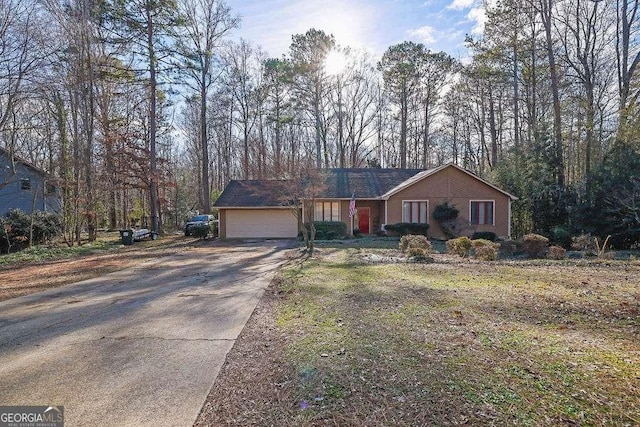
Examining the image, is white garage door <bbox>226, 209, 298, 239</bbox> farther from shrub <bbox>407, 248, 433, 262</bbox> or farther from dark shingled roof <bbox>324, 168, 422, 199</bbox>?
shrub <bbox>407, 248, 433, 262</bbox>

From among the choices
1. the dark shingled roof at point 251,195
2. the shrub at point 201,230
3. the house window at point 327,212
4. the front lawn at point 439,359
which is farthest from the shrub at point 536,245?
the shrub at point 201,230

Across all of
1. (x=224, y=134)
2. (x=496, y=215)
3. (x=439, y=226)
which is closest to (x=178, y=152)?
(x=224, y=134)

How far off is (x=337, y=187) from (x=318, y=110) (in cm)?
1034

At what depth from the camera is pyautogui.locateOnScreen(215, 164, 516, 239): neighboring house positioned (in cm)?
2000

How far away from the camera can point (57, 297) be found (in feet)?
23.7

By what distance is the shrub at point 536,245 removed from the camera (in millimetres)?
12000

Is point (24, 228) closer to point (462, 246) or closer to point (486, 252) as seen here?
point (462, 246)

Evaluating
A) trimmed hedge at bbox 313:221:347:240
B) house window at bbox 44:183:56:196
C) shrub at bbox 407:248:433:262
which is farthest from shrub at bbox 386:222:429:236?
house window at bbox 44:183:56:196

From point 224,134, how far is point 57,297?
28.8 meters

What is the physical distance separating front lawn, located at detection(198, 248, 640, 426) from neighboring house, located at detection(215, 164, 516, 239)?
43.7 ft

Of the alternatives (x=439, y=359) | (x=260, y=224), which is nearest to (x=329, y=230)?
(x=260, y=224)

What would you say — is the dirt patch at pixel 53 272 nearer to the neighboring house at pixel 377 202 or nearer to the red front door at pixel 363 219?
the neighboring house at pixel 377 202

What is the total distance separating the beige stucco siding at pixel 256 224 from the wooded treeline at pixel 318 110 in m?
3.16

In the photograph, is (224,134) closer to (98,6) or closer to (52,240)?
(98,6)
